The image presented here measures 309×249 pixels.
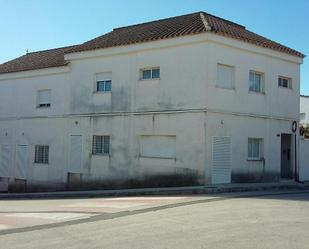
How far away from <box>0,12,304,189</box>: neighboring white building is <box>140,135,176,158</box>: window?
47 millimetres

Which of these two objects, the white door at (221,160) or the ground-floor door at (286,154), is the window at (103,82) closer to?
the white door at (221,160)

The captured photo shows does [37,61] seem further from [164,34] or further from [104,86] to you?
[164,34]

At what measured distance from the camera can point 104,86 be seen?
25578mm

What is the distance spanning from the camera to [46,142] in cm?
2875

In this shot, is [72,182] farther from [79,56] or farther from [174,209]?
[174,209]

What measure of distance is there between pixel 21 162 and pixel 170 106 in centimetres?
1230

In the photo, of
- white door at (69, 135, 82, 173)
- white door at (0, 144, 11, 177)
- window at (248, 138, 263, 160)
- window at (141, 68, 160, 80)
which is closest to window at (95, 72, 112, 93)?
window at (141, 68, 160, 80)

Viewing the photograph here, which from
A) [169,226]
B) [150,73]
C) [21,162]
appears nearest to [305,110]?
[150,73]

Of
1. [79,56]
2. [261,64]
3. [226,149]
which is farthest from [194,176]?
[79,56]

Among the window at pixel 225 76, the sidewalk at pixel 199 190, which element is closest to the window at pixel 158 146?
the sidewalk at pixel 199 190

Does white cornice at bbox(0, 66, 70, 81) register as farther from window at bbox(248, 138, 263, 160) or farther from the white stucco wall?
window at bbox(248, 138, 263, 160)

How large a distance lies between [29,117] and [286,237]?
23.0 m

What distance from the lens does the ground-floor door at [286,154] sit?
25.5m

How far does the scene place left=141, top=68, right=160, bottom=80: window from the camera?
2309 cm
